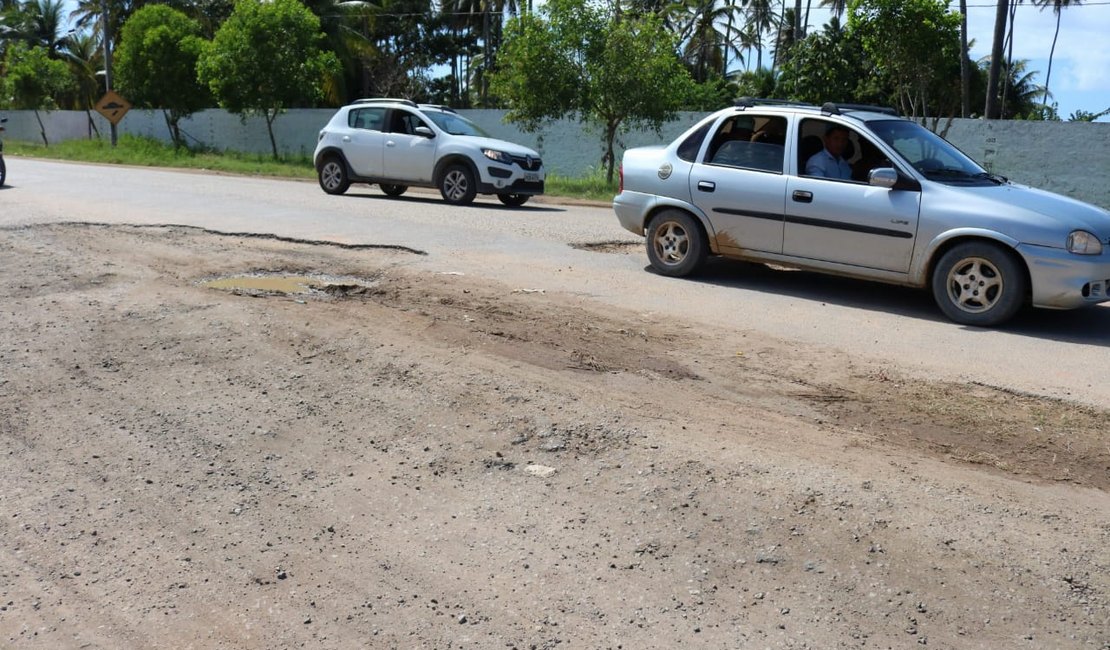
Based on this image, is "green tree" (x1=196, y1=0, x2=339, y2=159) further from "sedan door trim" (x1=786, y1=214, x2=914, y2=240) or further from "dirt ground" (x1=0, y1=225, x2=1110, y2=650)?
"dirt ground" (x1=0, y1=225, x2=1110, y2=650)

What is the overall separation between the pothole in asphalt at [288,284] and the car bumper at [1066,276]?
5.16m

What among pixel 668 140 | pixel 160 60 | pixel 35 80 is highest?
pixel 160 60

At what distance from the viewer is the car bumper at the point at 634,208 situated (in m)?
10.2

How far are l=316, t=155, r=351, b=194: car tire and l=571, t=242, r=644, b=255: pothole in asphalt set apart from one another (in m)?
7.76

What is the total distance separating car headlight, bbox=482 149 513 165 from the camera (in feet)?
57.0

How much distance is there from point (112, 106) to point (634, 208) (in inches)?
1261

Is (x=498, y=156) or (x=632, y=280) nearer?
(x=632, y=280)

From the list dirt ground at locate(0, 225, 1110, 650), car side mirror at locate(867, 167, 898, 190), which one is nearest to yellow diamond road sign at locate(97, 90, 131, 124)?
dirt ground at locate(0, 225, 1110, 650)

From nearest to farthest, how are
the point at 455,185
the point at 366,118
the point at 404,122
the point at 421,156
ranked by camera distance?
the point at 455,185, the point at 421,156, the point at 404,122, the point at 366,118

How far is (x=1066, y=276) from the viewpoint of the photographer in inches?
307

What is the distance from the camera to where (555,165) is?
96.1ft

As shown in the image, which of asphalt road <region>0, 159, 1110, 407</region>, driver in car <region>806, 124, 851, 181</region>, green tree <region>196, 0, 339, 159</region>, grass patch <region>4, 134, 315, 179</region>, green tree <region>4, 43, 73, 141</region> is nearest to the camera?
asphalt road <region>0, 159, 1110, 407</region>

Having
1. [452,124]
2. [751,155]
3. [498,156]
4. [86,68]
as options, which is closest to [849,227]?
[751,155]

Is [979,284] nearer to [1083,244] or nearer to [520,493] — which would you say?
[1083,244]
